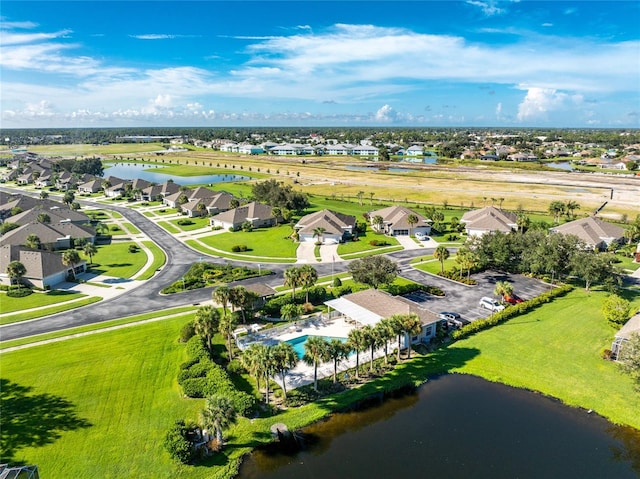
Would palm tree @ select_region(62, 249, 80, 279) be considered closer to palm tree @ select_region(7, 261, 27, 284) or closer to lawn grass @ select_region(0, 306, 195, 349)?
palm tree @ select_region(7, 261, 27, 284)

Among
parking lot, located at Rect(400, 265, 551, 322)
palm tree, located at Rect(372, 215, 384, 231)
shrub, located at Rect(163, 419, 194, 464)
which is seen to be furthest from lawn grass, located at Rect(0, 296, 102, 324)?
palm tree, located at Rect(372, 215, 384, 231)

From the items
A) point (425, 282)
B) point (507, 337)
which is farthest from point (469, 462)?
point (425, 282)

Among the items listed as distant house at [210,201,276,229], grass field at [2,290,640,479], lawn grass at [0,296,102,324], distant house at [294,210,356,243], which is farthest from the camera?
distant house at [210,201,276,229]

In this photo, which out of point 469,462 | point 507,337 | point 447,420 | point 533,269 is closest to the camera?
point 469,462

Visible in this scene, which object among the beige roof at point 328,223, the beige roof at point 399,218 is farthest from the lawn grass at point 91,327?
the beige roof at point 399,218

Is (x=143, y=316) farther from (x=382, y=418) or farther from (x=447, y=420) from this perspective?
(x=447, y=420)

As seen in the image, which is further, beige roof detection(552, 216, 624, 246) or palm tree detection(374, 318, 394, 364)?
beige roof detection(552, 216, 624, 246)

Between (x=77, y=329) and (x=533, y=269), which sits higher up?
(x=533, y=269)

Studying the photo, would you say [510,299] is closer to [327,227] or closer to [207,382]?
[207,382]
